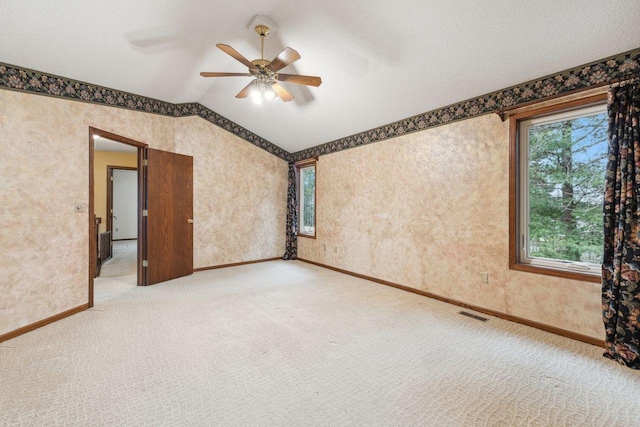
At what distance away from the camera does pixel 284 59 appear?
2494mm

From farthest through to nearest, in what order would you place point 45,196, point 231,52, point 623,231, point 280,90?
point 280,90 < point 45,196 < point 231,52 < point 623,231

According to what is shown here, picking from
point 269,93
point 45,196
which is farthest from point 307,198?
point 45,196

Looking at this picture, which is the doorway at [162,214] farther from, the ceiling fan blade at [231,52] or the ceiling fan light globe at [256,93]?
the ceiling fan blade at [231,52]

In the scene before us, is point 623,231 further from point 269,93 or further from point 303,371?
point 269,93

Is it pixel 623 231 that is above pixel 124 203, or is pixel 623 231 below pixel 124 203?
below

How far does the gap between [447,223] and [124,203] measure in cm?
936

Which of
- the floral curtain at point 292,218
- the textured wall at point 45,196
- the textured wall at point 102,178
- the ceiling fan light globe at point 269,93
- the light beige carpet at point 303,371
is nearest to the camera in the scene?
the light beige carpet at point 303,371

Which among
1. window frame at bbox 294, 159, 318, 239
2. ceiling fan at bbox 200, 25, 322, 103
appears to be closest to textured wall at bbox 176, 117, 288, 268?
window frame at bbox 294, 159, 318, 239

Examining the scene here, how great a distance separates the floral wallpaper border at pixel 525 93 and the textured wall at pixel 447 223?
119 millimetres

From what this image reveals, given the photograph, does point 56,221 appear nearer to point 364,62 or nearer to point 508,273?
point 364,62

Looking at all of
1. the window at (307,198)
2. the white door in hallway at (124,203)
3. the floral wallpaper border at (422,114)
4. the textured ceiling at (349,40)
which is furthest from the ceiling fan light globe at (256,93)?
the white door in hallway at (124,203)

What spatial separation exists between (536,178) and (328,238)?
336 centimetres

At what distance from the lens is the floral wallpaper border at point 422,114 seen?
2.34m

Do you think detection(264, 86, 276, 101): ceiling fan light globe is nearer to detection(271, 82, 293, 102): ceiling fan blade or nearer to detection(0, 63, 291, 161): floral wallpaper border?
detection(271, 82, 293, 102): ceiling fan blade
